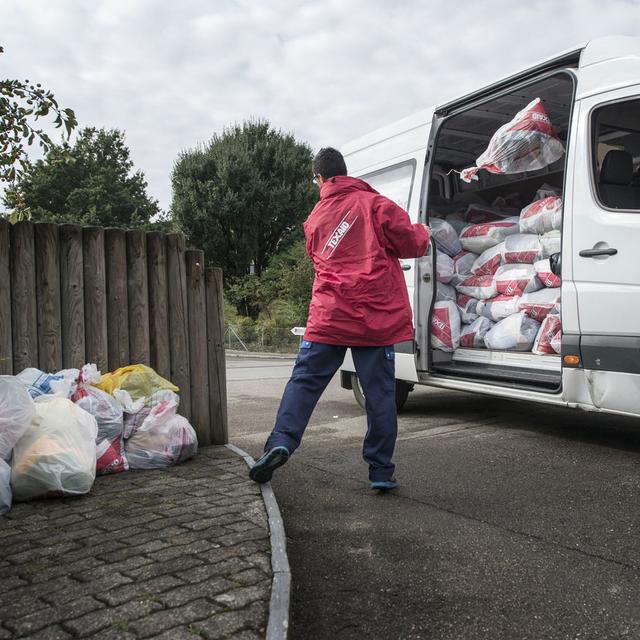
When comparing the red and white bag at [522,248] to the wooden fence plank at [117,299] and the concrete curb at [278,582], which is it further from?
the concrete curb at [278,582]

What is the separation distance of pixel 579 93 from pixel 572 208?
76cm

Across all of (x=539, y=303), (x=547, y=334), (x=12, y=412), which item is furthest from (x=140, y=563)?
(x=539, y=303)

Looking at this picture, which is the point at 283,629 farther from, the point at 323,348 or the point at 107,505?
the point at 323,348

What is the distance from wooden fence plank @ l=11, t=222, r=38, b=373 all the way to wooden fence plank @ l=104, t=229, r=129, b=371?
19.3 inches

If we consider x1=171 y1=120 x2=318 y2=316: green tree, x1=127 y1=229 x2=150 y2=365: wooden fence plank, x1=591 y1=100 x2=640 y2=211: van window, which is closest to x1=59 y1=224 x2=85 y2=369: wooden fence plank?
x1=127 y1=229 x2=150 y2=365: wooden fence plank

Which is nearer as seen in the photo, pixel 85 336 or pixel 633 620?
pixel 633 620

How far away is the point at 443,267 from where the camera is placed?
6102 mm

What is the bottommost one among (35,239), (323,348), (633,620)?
→ (633,620)

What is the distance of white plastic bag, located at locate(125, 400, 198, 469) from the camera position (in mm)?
4035

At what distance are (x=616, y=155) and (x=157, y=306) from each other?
309 cm

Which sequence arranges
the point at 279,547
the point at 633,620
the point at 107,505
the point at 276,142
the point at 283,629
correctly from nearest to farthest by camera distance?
the point at 283,629 < the point at 633,620 < the point at 279,547 < the point at 107,505 < the point at 276,142

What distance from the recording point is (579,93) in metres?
4.52

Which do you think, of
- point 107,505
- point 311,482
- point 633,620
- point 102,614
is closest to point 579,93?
point 311,482

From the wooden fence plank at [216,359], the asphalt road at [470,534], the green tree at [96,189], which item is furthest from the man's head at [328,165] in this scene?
the green tree at [96,189]
